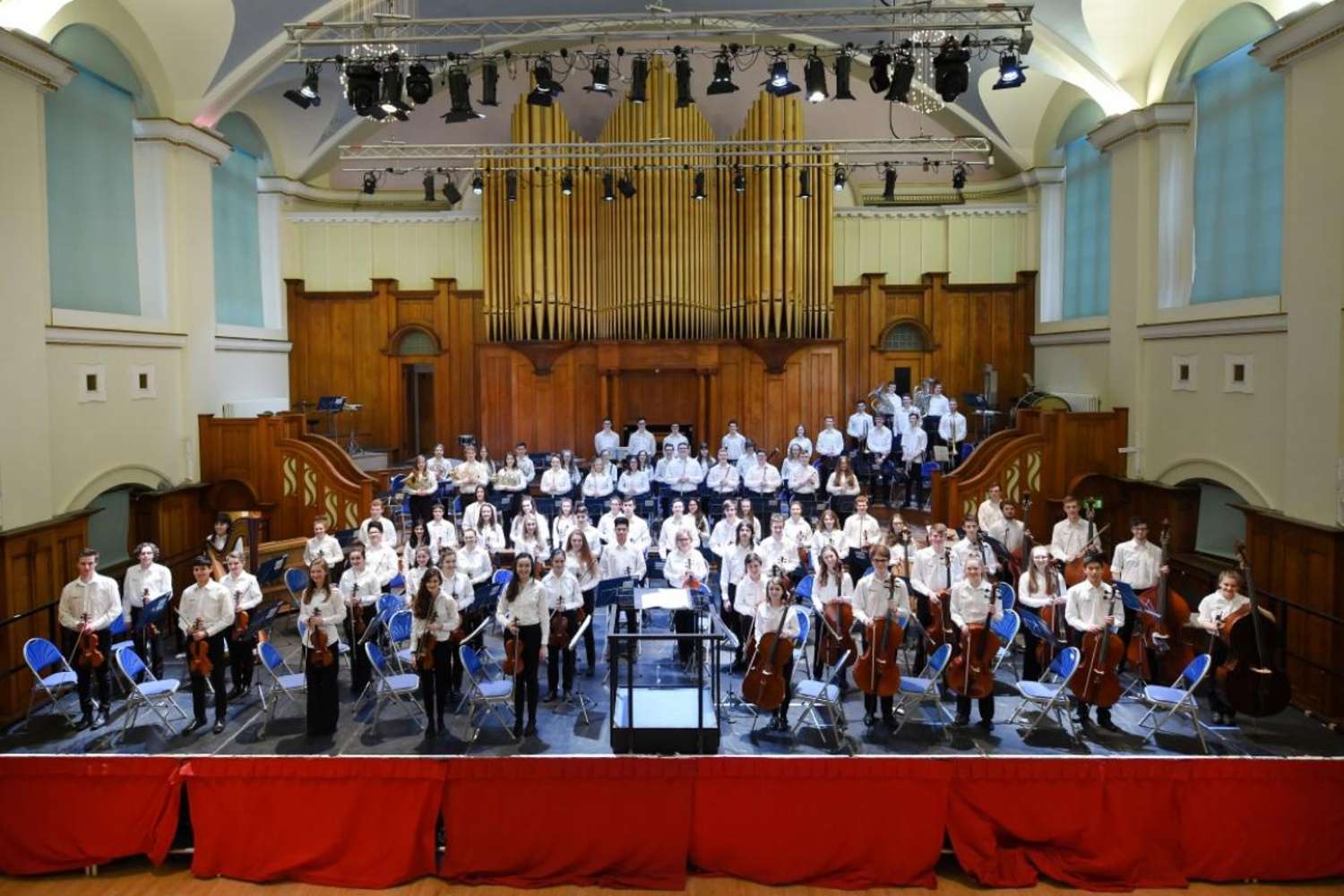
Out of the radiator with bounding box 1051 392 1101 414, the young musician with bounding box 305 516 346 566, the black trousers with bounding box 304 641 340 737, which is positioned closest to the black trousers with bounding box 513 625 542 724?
the black trousers with bounding box 304 641 340 737

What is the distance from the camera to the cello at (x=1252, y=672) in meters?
7.20

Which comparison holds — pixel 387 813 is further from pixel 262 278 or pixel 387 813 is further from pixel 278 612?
pixel 262 278

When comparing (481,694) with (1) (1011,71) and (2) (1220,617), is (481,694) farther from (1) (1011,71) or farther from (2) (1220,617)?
(1) (1011,71)

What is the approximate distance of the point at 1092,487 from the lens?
469 inches

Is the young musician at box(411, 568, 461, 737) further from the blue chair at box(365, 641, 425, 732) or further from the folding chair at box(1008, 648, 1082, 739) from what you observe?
the folding chair at box(1008, 648, 1082, 739)

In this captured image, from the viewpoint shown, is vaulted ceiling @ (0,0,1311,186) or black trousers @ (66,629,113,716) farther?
vaulted ceiling @ (0,0,1311,186)

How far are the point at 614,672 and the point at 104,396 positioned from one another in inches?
285

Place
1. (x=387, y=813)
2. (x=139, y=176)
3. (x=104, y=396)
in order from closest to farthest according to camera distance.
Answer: (x=387, y=813) < (x=104, y=396) < (x=139, y=176)

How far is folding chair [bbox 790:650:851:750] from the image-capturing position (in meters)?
7.25

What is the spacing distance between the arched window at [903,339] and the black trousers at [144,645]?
11.7 m

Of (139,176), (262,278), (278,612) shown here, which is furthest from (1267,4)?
(262,278)

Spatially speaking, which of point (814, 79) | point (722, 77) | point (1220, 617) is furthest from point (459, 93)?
point (1220, 617)

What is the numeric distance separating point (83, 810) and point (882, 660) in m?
5.63

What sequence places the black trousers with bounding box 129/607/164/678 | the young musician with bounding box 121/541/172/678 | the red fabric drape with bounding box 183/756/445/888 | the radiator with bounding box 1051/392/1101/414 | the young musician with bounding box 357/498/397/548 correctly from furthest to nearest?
1. the radiator with bounding box 1051/392/1101/414
2. the young musician with bounding box 357/498/397/548
3. the young musician with bounding box 121/541/172/678
4. the black trousers with bounding box 129/607/164/678
5. the red fabric drape with bounding box 183/756/445/888
